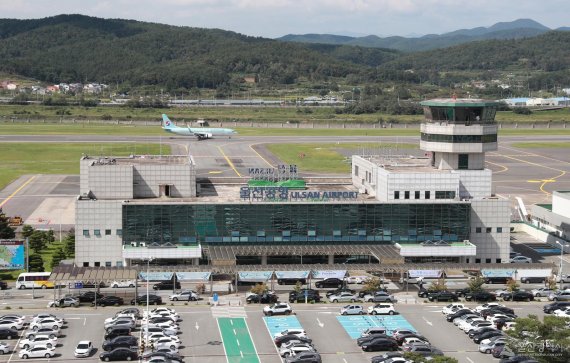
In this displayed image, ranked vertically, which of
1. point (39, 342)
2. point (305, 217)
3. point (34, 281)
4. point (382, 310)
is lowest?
point (382, 310)

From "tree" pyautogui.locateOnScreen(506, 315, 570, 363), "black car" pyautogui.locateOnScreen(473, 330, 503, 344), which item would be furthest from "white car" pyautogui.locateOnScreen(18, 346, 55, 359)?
"tree" pyautogui.locateOnScreen(506, 315, 570, 363)

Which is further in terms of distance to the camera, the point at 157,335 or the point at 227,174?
the point at 227,174

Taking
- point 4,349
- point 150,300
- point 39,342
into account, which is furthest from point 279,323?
point 4,349

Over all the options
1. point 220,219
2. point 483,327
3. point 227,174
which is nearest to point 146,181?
point 220,219

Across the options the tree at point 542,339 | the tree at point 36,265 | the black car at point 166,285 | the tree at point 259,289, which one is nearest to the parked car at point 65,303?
the black car at point 166,285

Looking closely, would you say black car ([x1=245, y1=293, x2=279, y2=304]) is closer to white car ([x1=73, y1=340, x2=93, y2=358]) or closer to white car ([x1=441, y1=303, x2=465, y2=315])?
white car ([x1=441, y1=303, x2=465, y2=315])

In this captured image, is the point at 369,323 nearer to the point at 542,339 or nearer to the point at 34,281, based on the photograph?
the point at 542,339

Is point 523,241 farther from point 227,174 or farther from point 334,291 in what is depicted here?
point 227,174
